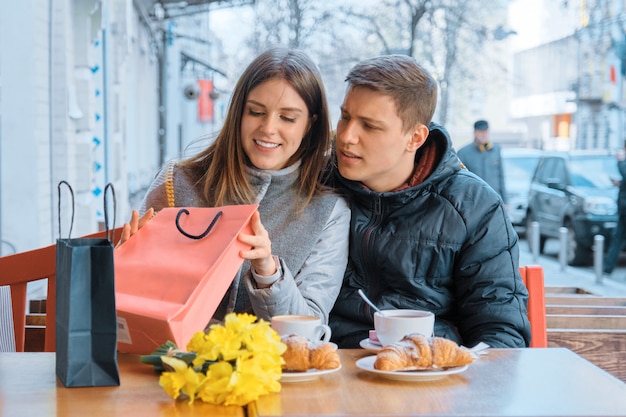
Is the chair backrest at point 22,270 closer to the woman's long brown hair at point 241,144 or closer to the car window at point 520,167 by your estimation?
the woman's long brown hair at point 241,144

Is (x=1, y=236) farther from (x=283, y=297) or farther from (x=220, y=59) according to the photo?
(x=220, y=59)

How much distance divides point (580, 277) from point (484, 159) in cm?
210

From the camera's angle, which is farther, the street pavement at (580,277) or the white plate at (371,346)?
the street pavement at (580,277)

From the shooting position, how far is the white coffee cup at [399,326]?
8.71 ft

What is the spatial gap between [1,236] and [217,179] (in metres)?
4.05

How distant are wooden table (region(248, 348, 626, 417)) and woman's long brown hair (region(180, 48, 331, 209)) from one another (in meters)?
1.30

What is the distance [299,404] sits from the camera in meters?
2.25

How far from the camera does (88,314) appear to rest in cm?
239

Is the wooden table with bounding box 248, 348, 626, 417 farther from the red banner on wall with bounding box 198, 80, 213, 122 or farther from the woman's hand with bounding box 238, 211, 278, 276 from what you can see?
the red banner on wall with bounding box 198, 80, 213, 122

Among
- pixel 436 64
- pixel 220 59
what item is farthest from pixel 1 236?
pixel 220 59

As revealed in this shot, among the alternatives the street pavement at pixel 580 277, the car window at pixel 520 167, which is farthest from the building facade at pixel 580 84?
the street pavement at pixel 580 277

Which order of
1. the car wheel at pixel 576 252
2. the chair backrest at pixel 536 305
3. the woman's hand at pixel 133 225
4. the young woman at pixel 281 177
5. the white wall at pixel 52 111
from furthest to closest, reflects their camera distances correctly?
the car wheel at pixel 576 252 < the white wall at pixel 52 111 < the chair backrest at pixel 536 305 < the young woman at pixel 281 177 < the woman's hand at pixel 133 225

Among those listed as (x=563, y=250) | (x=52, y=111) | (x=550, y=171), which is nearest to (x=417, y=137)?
(x=52, y=111)

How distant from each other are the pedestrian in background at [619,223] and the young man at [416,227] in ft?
34.1
